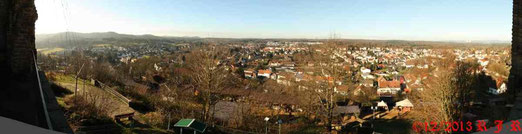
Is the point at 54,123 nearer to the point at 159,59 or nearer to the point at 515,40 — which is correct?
the point at 515,40

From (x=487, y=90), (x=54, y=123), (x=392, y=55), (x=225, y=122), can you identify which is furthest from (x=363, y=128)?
(x=392, y=55)

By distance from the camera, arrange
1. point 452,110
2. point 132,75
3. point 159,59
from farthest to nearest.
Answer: point 159,59 → point 132,75 → point 452,110

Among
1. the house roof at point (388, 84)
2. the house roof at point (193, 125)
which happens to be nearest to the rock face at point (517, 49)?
the house roof at point (193, 125)

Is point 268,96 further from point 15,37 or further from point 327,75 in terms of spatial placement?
point 15,37

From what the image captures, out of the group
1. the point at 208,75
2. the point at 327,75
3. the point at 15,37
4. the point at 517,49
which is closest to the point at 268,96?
the point at 327,75

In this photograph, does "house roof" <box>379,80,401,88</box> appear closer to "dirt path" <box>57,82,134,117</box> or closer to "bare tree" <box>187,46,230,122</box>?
"bare tree" <box>187,46,230,122</box>

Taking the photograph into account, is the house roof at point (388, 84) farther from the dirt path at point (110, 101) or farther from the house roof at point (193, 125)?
the dirt path at point (110, 101)
